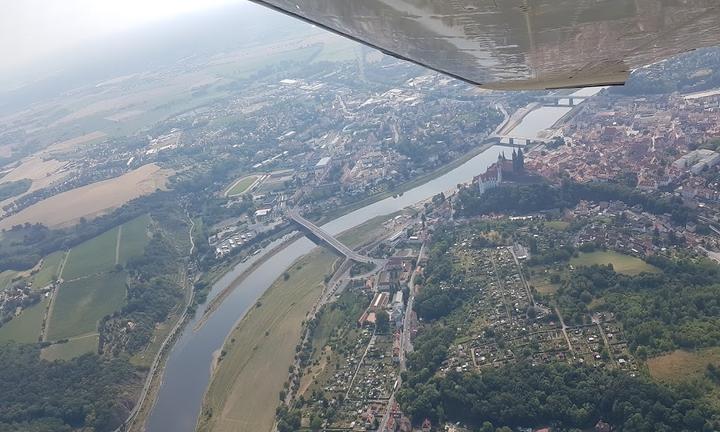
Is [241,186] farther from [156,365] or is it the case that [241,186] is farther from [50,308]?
[156,365]

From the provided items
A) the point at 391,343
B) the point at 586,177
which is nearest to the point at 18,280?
the point at 391,343

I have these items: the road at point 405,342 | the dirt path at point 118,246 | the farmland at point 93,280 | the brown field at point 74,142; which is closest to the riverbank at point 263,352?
the road at point 405,342

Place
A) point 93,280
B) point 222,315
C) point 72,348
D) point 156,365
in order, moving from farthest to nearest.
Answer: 1. point 93,280
2. point 222,315
3. point 72,348
4. point 156,365

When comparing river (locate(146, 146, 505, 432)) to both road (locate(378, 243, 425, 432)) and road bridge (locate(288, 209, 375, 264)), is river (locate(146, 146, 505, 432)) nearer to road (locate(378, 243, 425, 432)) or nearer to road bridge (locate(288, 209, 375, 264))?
road bridge (locate(288, 209, 375, 264))

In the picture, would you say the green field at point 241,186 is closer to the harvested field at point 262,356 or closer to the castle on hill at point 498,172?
the harvested field at point 262,356

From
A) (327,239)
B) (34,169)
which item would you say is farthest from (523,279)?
(34,169)

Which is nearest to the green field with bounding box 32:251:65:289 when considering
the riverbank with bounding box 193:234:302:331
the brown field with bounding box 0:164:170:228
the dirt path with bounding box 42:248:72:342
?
the dirt path with bounding box 42:248:72:342
